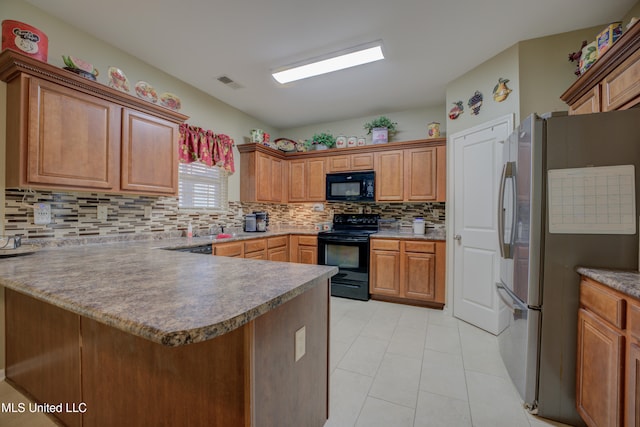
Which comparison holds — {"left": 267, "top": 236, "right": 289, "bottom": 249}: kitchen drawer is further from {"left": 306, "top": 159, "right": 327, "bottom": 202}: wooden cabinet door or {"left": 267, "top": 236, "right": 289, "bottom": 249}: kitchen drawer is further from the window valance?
the window valance

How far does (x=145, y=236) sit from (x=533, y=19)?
3970 mm

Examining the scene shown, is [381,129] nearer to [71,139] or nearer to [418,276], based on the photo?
[418,276]

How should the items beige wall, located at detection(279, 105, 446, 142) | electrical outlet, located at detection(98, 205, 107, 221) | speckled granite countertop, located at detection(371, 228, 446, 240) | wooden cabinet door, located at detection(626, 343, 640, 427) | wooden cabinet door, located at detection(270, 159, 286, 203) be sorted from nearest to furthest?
1. wooden cabinet door, located at detection(626, 343, 640, 427)
2. electrical outlet, located at detection(98, 205, 107, 221)
3. speckled granite countertop, located at detection(371, 228, 446, 240)
4. beige wall, located at detection(279, 105, 446, 142)
5. wooden cabinet door, located at detection(270, 159, 286, 203)

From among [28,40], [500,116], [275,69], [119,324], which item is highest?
[275,69]

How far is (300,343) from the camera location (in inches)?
43.6

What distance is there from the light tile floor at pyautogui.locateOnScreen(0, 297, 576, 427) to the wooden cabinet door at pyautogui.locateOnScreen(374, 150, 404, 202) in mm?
1691

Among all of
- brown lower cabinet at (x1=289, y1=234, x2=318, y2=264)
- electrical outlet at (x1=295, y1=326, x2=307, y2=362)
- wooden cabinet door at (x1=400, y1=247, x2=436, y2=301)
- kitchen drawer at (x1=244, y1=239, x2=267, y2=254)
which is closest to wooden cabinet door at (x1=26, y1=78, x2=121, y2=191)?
kitchen drawer at (x1=244, y1=239, x2=267, y2=254)

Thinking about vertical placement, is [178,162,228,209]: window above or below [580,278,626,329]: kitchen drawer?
above

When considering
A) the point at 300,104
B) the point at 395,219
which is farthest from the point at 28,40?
the point at 395,219

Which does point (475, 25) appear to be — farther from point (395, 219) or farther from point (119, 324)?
point (119, 324)

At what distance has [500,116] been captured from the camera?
2512 millimetres

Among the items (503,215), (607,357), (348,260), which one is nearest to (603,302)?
(607,357)

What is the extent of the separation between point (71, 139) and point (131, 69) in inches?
44.0

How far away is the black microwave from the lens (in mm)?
3807
